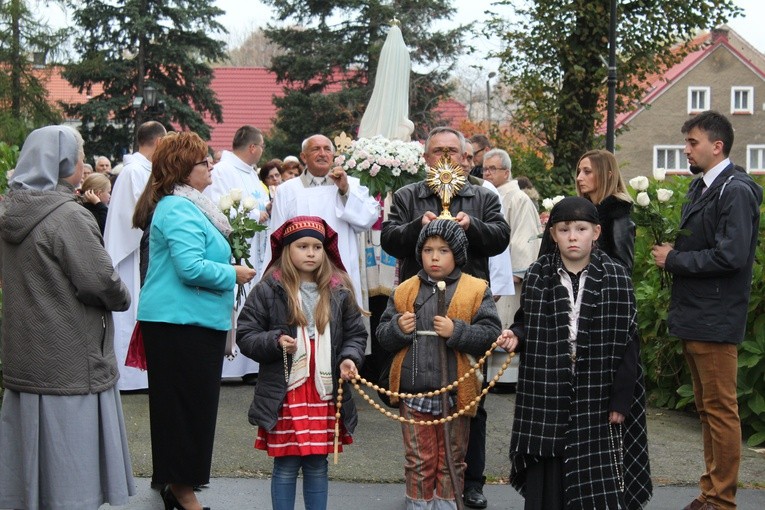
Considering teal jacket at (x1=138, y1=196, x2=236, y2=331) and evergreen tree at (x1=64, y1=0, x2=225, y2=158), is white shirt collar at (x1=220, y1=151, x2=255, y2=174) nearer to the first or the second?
teal jacket at (x1=138, y1=196, x2=236, y2=331)

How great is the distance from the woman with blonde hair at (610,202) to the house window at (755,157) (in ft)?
174

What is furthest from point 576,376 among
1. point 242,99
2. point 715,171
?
point 242,99

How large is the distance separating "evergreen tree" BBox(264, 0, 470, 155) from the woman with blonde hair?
28489 millimetres

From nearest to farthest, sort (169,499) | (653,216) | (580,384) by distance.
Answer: (580,384) → (169,499) → (653,216)

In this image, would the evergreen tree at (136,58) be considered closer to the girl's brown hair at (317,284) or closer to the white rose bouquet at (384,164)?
the white rose bouquet at (384,164)

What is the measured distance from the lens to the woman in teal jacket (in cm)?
580

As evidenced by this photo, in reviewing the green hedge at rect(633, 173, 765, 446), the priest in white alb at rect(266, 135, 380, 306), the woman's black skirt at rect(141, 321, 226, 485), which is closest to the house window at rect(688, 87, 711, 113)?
the green hedge at rect(633, 173, 765, 446)

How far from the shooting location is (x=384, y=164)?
8500 mm

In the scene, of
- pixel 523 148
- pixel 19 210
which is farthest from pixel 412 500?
pixel 523 148

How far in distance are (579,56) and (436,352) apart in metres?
13.8

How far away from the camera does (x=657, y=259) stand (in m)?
6.33

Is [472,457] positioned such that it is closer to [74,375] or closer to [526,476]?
[526,476]

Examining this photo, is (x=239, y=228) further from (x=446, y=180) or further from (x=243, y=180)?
(x=243, y=180)

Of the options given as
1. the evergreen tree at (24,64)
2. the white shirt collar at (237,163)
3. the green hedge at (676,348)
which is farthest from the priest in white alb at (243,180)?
the evergreen tree at (24,64)
